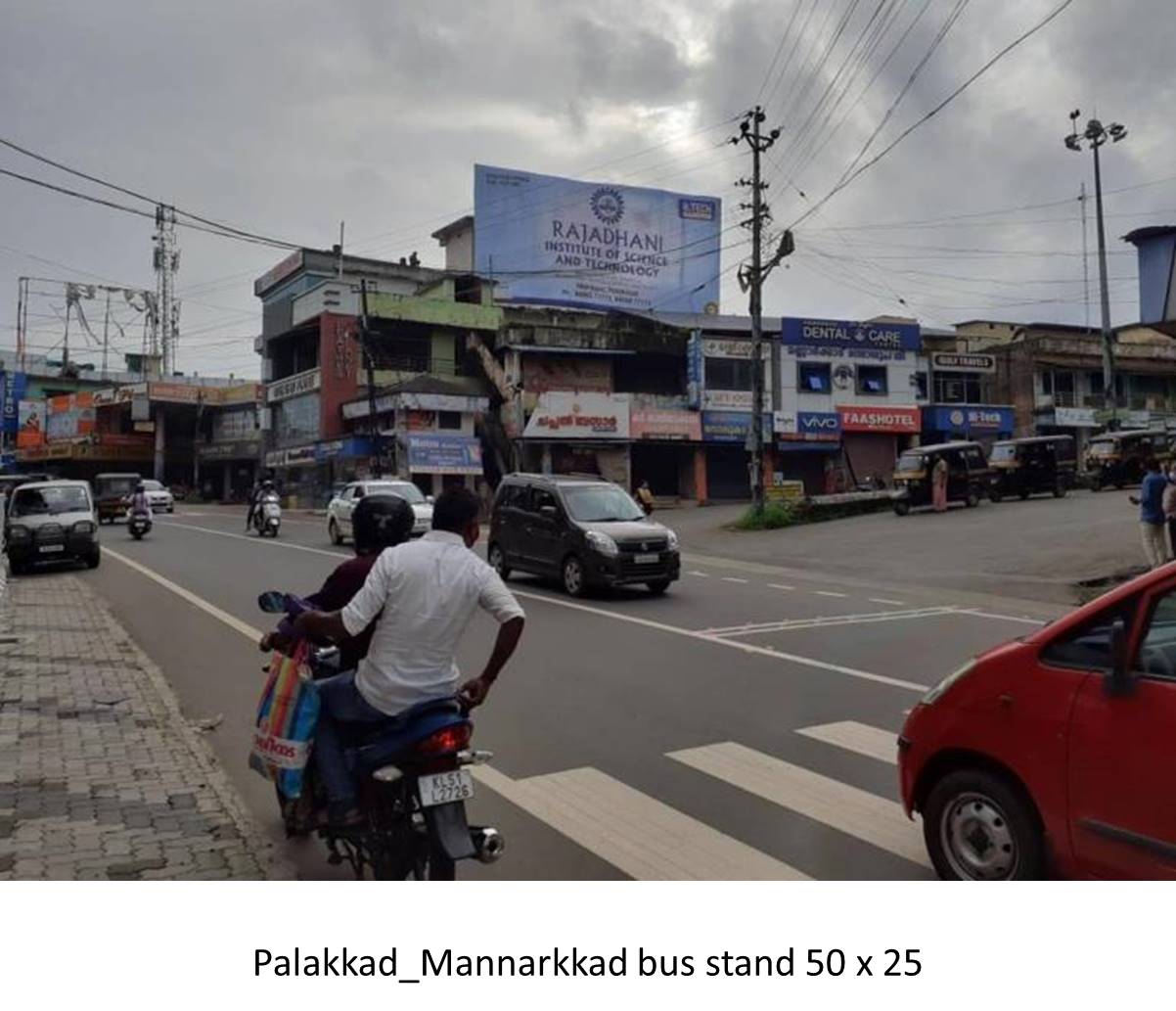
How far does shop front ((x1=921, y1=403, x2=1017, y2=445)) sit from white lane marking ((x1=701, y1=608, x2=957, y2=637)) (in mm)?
35853

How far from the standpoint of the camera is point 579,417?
130ft

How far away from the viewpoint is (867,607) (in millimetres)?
13062

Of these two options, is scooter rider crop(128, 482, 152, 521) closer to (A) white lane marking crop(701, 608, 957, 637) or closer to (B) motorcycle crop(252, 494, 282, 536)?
(B) motorcycle crop(252, 494, 282, 536)

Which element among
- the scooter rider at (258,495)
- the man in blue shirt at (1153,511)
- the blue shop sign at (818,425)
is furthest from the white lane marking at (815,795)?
the blue shop sign at (818,425)

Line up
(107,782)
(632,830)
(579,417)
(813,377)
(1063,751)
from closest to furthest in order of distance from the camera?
(1063,751) < (632,830) < (107,782) < (579,417) < (813,377)

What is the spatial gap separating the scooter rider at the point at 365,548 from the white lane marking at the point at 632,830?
152 cm

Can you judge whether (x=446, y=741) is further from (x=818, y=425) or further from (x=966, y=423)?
(x=966, y=423)

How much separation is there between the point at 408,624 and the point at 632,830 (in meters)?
1.82

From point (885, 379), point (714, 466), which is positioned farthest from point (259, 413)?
point (885, 379)

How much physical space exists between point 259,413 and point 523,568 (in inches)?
1572

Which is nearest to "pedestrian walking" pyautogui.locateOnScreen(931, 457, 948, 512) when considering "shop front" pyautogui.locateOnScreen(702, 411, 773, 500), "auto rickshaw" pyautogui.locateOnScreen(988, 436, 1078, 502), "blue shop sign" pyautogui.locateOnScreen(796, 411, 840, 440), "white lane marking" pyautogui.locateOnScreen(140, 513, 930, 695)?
"auto rickshaw" pyautogui.locateOnScreen(988, 436, 1078, 502)

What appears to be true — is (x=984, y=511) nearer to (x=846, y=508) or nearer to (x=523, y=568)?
(x=846, y=508)

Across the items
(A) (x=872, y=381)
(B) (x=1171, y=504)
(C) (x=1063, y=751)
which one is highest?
(A) (x=872, y=381)


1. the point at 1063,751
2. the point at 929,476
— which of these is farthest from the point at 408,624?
the point at 929,476
